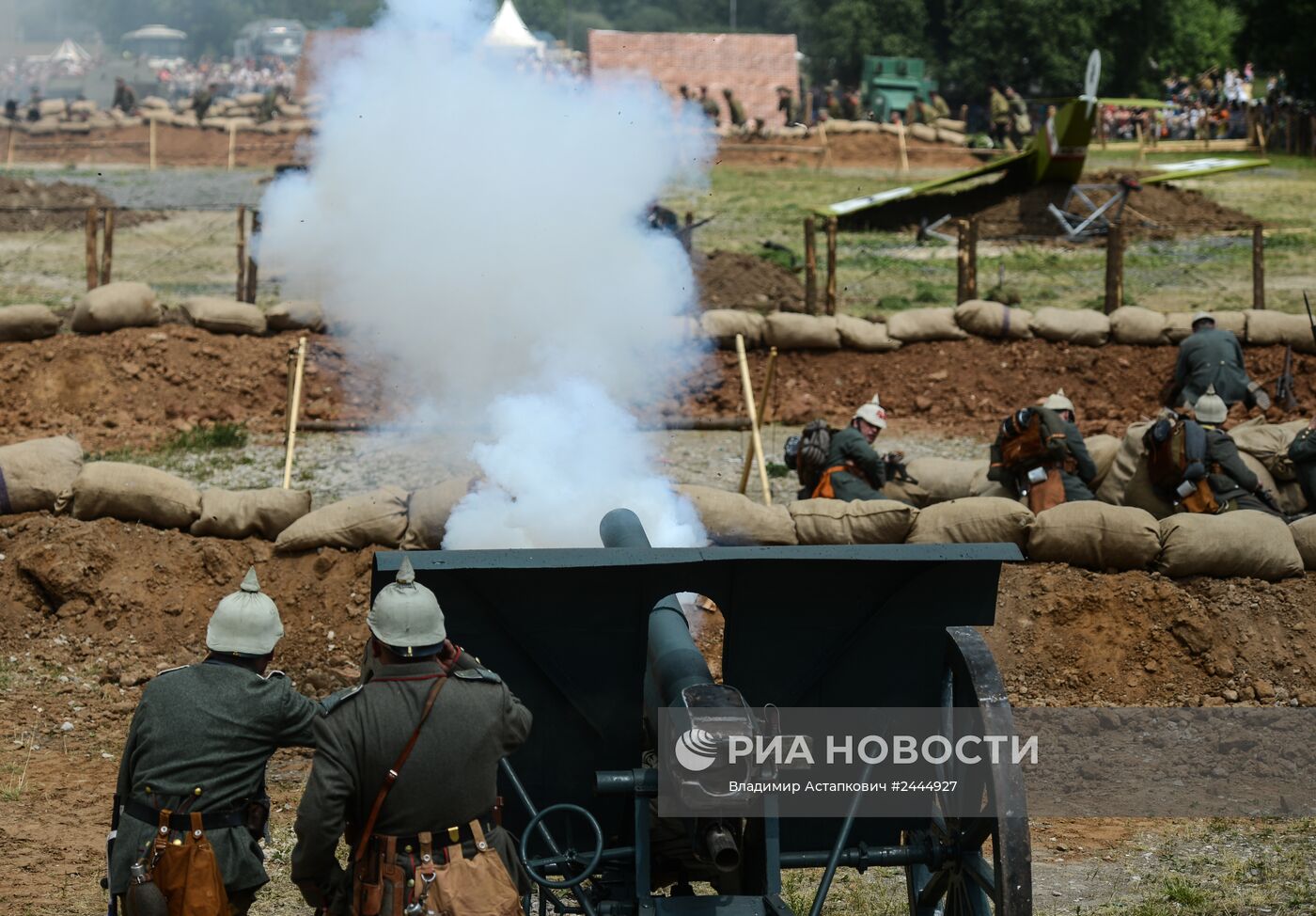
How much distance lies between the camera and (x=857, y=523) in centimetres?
896

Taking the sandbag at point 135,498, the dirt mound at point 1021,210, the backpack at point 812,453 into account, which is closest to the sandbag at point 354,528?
the sandbag at point 135,498

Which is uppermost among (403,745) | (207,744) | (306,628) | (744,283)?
(744,283)

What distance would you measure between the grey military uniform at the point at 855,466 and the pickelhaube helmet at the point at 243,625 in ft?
19.1

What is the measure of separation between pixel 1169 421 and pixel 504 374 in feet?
13.3

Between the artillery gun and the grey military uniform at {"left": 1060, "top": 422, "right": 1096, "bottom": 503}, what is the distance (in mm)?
5130

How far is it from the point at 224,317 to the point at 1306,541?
9.62 meters

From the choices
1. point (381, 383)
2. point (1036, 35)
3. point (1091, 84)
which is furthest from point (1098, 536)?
point (1036, 35)

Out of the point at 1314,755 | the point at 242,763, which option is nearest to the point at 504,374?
the point at 1314,755

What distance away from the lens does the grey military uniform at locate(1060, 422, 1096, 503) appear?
9.89 metres

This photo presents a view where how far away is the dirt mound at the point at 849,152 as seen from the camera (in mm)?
30969

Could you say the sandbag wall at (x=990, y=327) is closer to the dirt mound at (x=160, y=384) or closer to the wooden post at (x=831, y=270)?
the wooden post at (x=831, y=270)

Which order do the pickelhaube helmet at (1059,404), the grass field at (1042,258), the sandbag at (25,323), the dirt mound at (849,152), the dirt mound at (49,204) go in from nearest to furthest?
the pickelhaube helmet at (1059,404), the sandbag at (25,323), the grass field at (1042,258), the dirt mound at (49,204), the dirt mound at (849,152)

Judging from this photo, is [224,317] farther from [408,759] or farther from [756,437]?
[408,759]

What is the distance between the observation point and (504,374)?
991 centimetres
